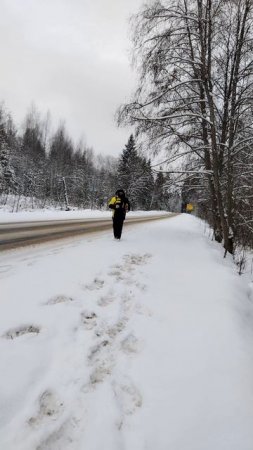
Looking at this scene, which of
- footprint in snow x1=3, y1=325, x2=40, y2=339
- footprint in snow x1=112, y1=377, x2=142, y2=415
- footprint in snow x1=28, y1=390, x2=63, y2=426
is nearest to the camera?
footprint in snow x1=28, y1=390, x2=63, y2=426

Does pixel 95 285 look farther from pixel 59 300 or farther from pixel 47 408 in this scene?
pixel 47 408

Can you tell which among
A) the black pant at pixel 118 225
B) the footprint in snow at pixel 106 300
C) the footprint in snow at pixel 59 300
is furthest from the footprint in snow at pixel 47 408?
the black pant at pixel 118 225

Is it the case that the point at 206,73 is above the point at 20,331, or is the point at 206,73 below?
above

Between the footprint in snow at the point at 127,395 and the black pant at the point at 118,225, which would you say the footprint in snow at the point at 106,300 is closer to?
the footprint in snow at the point at 127,395

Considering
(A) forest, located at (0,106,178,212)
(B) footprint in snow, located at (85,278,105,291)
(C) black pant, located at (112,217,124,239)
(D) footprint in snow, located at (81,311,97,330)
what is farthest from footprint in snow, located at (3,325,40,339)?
(A) forest, located at (0,106,178,212)

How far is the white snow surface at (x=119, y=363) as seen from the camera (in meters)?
1.88

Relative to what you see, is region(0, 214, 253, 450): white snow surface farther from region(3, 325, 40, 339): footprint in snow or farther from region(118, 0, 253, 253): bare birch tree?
region(118, 0, 253, 253): bare birch tree

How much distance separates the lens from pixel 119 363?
8.46ft

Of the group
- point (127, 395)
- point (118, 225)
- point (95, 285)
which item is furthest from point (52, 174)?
point (127, 395)

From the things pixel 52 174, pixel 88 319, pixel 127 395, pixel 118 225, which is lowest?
pixel 127 395

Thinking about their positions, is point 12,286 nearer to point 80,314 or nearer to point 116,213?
point 80,314

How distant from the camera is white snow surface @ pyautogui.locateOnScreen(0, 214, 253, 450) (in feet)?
6.16

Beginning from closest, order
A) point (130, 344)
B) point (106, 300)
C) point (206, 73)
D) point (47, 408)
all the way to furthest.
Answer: point (47, 408)
point (130, 344)
point (106, 300)
point (206, 73)

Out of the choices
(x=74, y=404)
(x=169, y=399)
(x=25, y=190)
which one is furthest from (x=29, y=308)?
(x=25, y=190)
